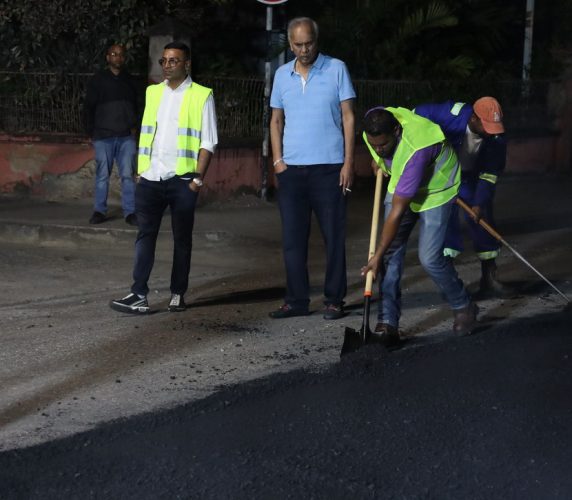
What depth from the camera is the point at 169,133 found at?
24.9 feet

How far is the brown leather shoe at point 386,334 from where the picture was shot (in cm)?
688

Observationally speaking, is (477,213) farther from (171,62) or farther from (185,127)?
(171,62)

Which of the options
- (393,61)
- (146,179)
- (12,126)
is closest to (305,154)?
(146,179)

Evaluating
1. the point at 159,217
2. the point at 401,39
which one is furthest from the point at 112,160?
the point at 401,39

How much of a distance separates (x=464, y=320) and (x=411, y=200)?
983mm

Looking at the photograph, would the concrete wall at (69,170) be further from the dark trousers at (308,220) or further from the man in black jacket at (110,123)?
the dark trousers at (308,220)

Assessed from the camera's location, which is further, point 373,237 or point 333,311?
point 333,311

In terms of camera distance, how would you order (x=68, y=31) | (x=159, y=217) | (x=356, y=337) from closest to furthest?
(x=356, y=337) < (x=159, y=217) < (x=68, y=31)

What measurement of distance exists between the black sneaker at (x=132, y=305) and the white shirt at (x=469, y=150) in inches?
91.6

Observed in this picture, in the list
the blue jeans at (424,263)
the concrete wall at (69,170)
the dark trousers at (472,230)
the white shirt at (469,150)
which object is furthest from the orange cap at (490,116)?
the concrete wall at (69,170)

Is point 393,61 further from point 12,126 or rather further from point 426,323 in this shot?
point 426,323

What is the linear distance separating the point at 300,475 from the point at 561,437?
4.17 feet

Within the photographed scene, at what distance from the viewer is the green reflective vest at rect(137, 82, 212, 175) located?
7547 millimetres

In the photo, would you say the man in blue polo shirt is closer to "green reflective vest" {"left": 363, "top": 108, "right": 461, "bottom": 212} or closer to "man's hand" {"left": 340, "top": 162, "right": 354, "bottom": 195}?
"man's hand" {"left": 340, "top": 162, "right": 354, "bottom": 195}
